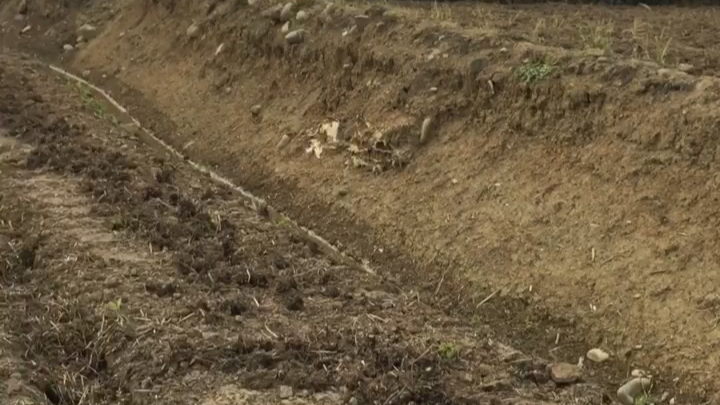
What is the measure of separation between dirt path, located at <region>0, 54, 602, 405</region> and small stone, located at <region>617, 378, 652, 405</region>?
13 centimetres

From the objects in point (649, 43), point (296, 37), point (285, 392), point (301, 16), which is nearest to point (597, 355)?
point (285, 392)

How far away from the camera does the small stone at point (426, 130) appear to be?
21.2 feet

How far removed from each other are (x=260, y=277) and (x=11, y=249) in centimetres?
149

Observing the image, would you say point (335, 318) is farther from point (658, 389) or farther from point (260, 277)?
point (658, 389)

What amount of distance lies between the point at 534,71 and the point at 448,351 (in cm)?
230

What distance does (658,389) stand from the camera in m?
4.30

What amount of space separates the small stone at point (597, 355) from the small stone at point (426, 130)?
2299 mm

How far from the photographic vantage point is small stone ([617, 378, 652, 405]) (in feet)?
14.0

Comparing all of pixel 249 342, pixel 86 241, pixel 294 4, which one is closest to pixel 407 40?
pixel 294 4

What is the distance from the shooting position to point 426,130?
6.46 meters

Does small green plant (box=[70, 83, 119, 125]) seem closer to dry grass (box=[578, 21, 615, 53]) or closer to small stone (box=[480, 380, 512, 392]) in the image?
dry grass (box=[578, 21, 615, 53])

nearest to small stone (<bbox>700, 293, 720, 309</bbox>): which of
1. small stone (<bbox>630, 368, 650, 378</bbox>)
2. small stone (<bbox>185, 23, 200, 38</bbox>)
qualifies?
small stone (<bbox>630, 368, 650, 378</bbox>)

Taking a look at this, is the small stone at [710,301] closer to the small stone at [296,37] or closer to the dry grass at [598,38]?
the dry grass at [598,38]

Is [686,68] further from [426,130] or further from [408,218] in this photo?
[408,218]
